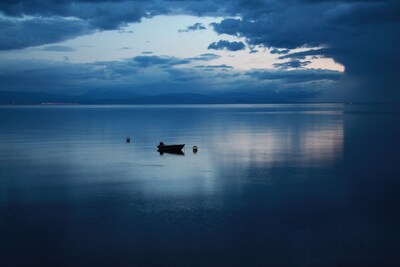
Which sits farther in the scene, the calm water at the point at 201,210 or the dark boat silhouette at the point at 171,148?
the dark boat silhouette at the point at 171,148

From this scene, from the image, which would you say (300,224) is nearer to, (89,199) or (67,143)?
(89,199)

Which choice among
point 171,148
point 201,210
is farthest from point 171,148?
point 201,210

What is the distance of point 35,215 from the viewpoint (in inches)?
885

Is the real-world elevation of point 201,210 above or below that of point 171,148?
below

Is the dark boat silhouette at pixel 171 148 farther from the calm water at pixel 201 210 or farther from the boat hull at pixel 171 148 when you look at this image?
the calm water at pixel 201 210

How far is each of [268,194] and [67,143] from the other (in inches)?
1545

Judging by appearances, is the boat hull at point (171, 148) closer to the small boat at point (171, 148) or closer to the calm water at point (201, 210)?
the small boat at point (171, 148)

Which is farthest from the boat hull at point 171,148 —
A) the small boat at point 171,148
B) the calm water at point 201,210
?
the calm water at point 201,210

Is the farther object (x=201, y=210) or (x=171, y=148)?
(x=171, y=148)

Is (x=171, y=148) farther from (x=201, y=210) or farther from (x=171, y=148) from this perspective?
(x=201, y=210)

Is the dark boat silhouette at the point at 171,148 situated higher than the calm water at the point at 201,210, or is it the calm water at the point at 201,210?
the dark boat silhouette at the point at 171,148

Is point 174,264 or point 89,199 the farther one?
point 89,199

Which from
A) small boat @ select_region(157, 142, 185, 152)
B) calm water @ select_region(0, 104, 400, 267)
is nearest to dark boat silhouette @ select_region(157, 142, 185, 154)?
small boat @ select_region(157, 142, 185, 152)

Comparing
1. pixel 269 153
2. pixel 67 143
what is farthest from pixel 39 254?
pixel 67 143
